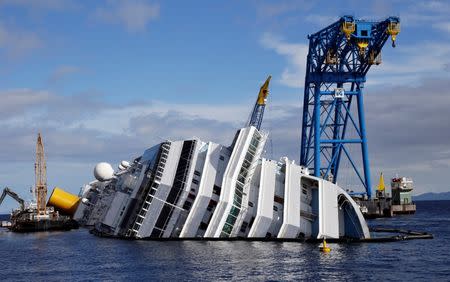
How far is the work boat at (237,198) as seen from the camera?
2803 inches

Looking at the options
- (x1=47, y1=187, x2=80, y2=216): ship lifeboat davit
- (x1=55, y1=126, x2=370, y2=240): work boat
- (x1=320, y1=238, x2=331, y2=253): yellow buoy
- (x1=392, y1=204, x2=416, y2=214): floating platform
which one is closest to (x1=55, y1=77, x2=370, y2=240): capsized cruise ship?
(x1=55, y1=126, x2=370, y2=240): work boat

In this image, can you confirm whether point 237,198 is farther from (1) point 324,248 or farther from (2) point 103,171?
(2) point 103,171

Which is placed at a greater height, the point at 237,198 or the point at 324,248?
the point at 237,198

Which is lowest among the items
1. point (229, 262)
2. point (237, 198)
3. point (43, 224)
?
point (229, 262)

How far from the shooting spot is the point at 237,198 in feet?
238

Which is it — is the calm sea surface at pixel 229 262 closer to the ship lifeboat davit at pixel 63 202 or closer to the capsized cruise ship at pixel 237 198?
the capsized cruise ship at pixel 237 198

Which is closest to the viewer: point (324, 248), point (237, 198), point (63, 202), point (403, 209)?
point (324, 248)

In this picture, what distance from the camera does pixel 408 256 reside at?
64.8 metres

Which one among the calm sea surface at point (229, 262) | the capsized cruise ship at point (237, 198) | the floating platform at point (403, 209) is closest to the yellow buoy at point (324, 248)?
the calm sea surface at point (229, 262)

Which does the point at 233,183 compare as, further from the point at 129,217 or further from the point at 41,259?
the point at 41,259

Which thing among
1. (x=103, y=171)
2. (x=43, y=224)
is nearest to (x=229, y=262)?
(x=103, y=171)

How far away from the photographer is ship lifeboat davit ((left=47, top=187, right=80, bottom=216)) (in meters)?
141

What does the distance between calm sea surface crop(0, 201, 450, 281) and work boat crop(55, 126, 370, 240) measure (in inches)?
90.4

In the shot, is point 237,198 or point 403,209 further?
Answer: point 403,209
